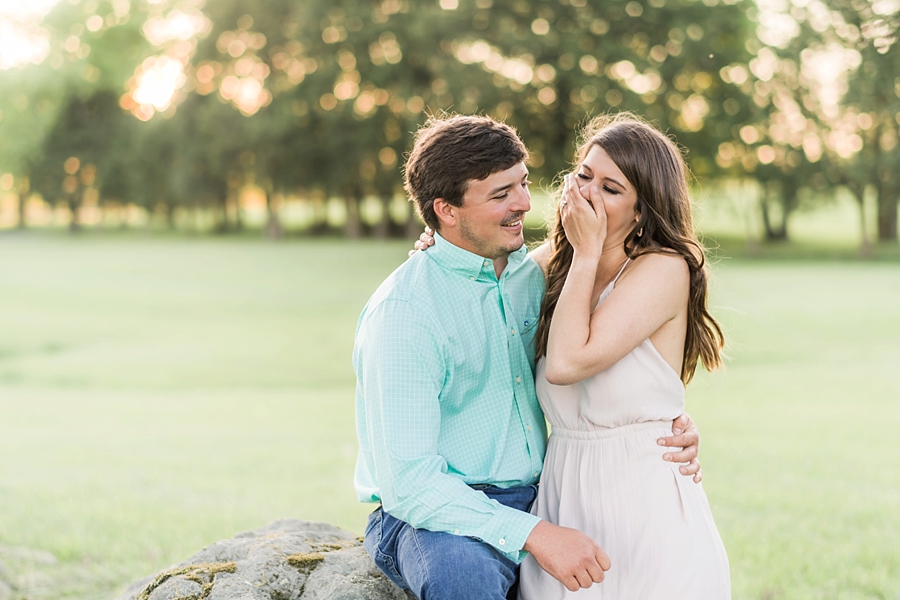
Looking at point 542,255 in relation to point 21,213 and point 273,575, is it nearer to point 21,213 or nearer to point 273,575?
point 273,575

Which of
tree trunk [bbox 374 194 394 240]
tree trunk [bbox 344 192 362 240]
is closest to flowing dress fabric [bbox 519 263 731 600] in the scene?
tree trunk [bbox 374 194 394 240]

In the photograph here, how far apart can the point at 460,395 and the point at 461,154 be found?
85 centimetres

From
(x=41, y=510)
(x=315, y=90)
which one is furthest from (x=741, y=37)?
(x=41, y=510)

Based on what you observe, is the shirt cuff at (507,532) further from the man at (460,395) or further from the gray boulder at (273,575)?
the gray boulder at (273,575)

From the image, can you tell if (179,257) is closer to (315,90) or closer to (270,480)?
(315,90)

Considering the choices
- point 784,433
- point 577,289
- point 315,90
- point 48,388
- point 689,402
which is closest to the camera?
point 577,289

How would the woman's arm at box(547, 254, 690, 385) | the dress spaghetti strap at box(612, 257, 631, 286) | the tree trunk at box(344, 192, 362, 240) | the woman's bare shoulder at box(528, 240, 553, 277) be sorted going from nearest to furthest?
the woman's arm at box(547, 254, 690, 385), the dress spaghetti strap at box(612, 257, 631, 286), the woman's bare shoulder at box(528, 240, 553, 277), the tree trunk at box(344, 192, 362, 240)

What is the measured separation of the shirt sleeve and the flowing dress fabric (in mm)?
337

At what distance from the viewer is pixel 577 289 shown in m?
2.89

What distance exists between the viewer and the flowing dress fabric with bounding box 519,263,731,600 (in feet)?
9.46

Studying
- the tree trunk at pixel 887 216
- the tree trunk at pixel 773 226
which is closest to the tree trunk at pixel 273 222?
the tree trunk at pixel 773 226

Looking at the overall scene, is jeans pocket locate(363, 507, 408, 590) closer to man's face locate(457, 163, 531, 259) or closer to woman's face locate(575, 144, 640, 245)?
man's face locate(457, 163, 531, 259)

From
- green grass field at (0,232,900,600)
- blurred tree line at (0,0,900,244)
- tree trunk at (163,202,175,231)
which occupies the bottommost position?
green grass field at (0,232,900,600)

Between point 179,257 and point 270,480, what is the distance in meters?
31.7
